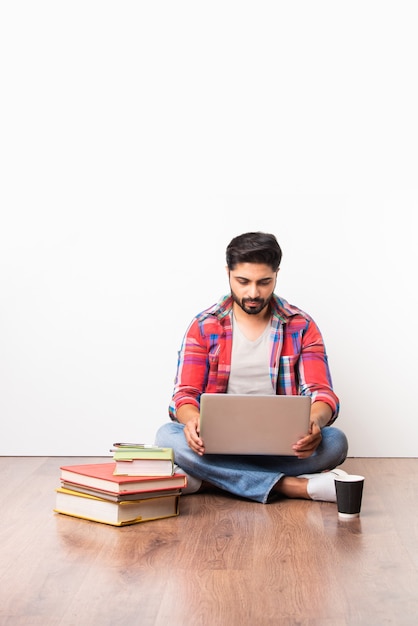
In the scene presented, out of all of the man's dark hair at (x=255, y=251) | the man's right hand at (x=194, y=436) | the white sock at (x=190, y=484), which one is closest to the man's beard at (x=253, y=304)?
the man's dark hair at (x=255, y=251)

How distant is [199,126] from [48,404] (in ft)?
4.82

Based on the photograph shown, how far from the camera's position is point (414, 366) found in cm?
439

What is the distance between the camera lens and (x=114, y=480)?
2943mm

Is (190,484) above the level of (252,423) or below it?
below

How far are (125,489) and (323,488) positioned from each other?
0.76m

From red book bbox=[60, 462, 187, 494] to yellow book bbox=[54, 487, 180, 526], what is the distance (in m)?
0.03

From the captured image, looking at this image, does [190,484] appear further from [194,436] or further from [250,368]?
[250,368]

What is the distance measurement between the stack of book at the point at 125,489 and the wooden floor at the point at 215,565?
47 millimetres

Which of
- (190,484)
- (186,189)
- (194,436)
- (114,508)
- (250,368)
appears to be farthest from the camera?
(186,189)

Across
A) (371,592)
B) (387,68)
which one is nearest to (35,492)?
(371,592)

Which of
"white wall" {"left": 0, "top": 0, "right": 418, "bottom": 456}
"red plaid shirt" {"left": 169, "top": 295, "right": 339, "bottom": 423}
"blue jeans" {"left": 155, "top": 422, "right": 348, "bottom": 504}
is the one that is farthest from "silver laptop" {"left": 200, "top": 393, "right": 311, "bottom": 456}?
"white wall" {"left": 0, "top": 0, "right": 418, "bottom": 456}

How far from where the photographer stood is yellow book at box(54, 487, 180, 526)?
294cm

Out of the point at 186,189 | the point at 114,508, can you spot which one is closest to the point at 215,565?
the point at 114,508

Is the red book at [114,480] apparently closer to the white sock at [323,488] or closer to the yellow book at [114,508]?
the yellow book at [114,508]
